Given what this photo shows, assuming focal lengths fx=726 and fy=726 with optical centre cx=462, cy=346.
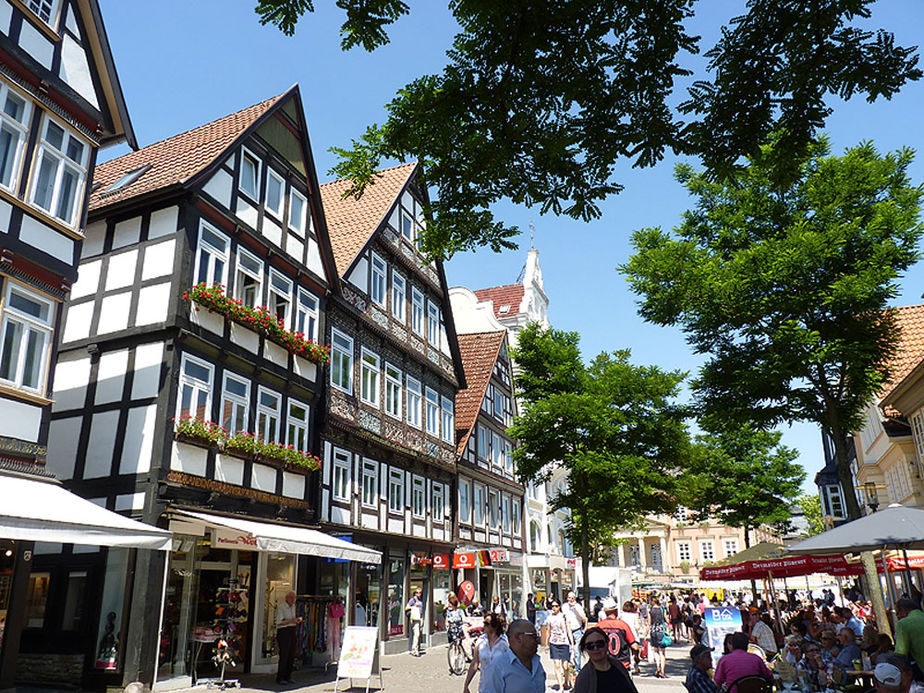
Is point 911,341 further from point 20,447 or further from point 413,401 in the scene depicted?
point 20,447

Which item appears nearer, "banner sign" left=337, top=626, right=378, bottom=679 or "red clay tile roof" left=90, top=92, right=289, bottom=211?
"banner sign" left=337, top=626, right=378, bottom=679

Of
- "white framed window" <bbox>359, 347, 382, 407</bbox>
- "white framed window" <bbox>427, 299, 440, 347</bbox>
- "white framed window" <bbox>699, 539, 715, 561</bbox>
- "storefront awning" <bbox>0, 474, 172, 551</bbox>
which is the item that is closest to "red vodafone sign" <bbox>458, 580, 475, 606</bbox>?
"white framed window" <bbox>359, 347, 382, 407</bbox>

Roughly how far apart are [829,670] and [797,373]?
627cm

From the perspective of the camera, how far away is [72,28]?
14.1 m

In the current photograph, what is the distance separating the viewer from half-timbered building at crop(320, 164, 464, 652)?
2234 centimetres

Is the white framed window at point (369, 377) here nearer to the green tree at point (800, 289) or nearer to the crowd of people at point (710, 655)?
the crowd of people at point (710, 655)

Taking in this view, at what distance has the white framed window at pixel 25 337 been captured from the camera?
1180 cm

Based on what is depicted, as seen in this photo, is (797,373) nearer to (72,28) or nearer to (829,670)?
(829,670)

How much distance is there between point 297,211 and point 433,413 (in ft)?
36.4

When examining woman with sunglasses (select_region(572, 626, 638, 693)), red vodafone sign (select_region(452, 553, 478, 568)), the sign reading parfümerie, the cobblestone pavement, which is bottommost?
the cobblestone pavement

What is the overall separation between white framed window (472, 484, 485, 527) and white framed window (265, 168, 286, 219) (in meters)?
18.7

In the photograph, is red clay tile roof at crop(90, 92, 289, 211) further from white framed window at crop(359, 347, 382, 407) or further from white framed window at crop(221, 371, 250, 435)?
white framed window at crop(359, 347, 382, 407)

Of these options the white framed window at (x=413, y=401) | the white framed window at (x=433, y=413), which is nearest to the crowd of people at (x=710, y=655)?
the white framed window at (x=413, y=401)

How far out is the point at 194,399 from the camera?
1600 centimetres
